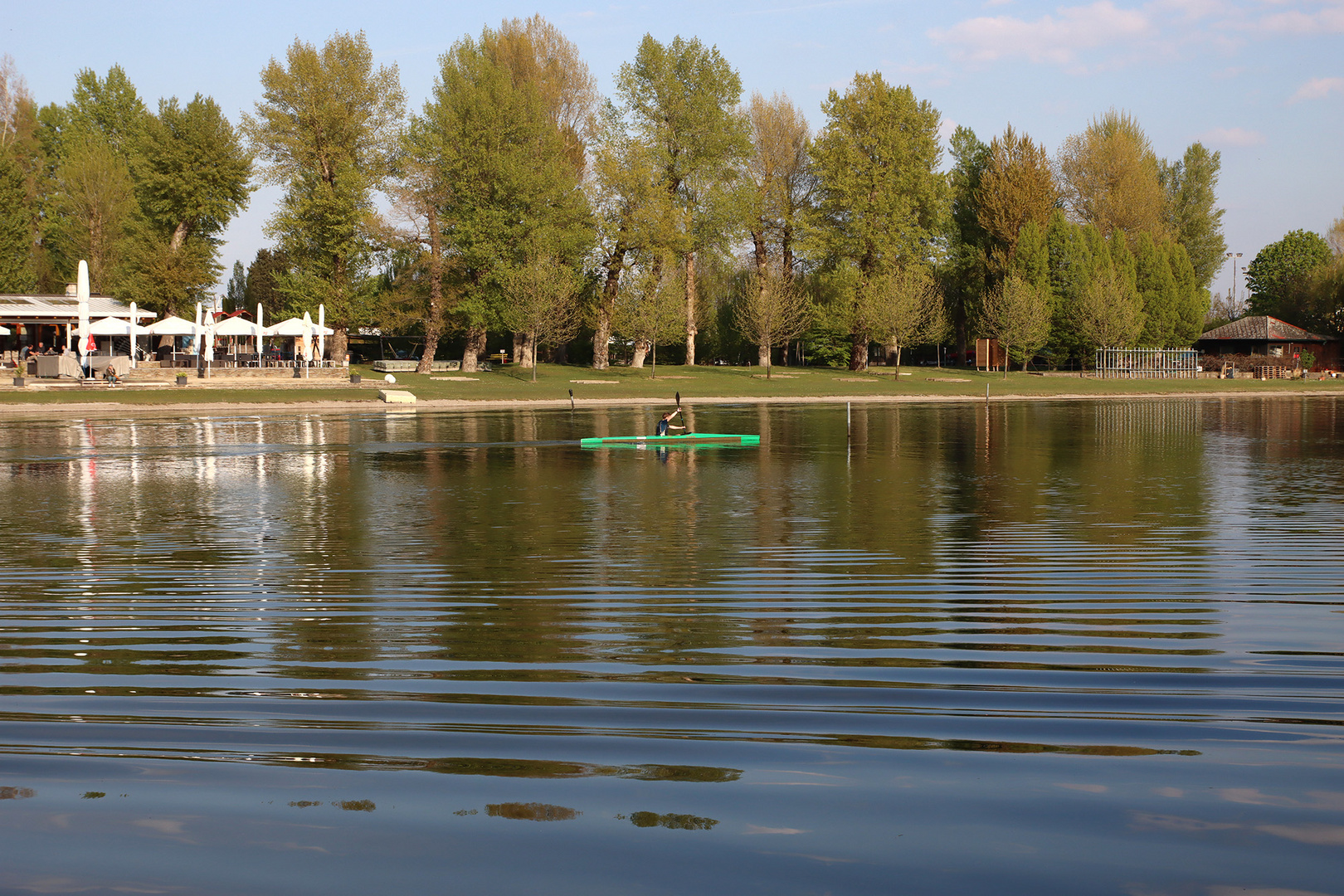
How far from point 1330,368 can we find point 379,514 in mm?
104288

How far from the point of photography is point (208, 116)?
7406cm

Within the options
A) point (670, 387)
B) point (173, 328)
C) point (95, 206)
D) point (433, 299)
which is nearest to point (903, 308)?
point (670, 387)

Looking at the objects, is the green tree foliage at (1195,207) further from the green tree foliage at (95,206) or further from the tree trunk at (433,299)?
the green tree foliage at (95,206)

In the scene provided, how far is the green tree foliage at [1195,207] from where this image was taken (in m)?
103

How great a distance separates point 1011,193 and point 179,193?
61.7 metres

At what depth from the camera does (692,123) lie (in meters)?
75.1

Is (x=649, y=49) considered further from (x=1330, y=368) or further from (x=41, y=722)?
(x=41, y=722)

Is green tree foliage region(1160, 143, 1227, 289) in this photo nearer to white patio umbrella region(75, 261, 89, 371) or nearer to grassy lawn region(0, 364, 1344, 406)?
grassy lawn region(0, 364, 1344, 406)

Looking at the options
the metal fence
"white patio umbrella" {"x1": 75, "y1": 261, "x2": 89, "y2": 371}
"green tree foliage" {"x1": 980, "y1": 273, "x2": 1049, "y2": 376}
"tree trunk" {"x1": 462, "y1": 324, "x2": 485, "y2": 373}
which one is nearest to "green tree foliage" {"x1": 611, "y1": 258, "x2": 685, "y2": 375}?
"tree trunk" {"x1": 462, "y1": 324, "x2": 485, "y2": 373}

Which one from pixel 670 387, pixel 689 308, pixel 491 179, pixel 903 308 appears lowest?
pixel 670 387

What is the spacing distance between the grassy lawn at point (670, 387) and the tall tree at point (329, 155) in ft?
21.0

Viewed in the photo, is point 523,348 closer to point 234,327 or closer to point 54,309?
point 234,327

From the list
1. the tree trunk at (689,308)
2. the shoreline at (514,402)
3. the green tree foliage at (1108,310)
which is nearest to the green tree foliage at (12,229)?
the shoreline at (514,402)

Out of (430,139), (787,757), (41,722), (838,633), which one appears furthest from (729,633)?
(430,139)
